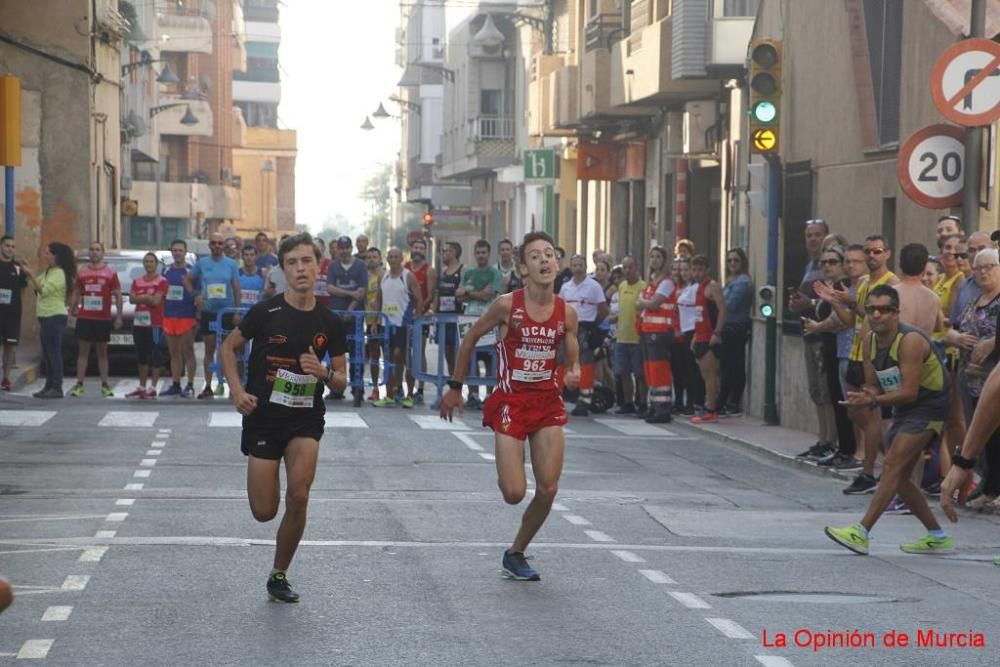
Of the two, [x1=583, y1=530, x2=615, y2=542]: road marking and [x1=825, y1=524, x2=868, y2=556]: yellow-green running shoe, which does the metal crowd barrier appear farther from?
[x1=825, y1=524, x2=868, y2=556]: yellow-green running shoe

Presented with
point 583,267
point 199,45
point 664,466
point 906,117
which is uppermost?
point 199,45

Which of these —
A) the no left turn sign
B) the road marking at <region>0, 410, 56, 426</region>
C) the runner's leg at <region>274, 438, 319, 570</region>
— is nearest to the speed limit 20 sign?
the no left turn sign

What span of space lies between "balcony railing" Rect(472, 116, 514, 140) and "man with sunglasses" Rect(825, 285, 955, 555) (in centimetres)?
4701

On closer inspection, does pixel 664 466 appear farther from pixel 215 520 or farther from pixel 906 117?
pixel 215 520

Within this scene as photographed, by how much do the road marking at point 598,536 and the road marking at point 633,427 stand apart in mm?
8735

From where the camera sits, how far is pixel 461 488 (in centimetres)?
1573

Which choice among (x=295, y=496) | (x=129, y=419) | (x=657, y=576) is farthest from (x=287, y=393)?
(x=129, y=419)

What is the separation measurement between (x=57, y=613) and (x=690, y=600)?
10.2 ft

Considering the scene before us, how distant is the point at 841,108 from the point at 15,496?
11243mm

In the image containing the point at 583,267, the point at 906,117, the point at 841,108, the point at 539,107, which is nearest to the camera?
the point at 906,117

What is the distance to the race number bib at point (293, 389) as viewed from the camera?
10180 mm

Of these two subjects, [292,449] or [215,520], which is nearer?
[292,449]

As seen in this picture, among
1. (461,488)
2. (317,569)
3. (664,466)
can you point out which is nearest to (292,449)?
(317,569)

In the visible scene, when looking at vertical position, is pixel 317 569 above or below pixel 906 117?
below
